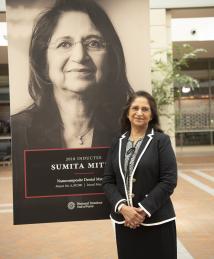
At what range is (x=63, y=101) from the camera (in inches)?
121

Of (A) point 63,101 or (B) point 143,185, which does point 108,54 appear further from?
(B) point 143,185

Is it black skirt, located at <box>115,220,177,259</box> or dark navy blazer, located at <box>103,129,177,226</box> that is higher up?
dark navy blazer, located at <box>103,129,177,226</box>

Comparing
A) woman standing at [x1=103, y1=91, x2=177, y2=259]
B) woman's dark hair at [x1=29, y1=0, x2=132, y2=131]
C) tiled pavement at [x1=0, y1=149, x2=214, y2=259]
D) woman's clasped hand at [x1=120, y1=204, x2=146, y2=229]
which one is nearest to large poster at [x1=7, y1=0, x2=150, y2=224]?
woman's dark hair at [x1=29, y1=0, x2=132, y2=131]

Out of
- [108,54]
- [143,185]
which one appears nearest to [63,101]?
[108,54]

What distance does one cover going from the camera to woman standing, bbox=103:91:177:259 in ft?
8.04

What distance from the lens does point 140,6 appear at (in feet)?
10.2

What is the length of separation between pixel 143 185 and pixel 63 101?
1.01 metres

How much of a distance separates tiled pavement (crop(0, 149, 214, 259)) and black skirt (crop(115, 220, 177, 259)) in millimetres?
2035

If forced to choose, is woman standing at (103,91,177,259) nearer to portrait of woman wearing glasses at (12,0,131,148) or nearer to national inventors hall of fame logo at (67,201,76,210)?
portrait of woman wearing glasses at (12,0,131,148)

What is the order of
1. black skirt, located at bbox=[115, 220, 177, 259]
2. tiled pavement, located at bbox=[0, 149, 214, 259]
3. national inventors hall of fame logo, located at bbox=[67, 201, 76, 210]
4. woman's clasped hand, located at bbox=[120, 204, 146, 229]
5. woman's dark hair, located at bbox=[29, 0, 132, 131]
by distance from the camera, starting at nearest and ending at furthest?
1. woman's clasped hand, located at bbox=[120, 204, 146, 229]
2. black skirt, located at bbox=[115, 220, 177, 259]
3. woman's dark hair, located at bbox=[29, 0, 132, 131]
4. national inventors hall of fame logo, located at bbox=[67, 201, 76, 210]
5. tiled pavement, located at bbox=[0, 149, 214, 259]

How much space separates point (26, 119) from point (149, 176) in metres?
1.13

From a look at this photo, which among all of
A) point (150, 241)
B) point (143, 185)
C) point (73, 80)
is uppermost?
point (73, 80)

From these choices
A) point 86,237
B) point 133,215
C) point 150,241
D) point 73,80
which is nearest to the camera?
point 133,215

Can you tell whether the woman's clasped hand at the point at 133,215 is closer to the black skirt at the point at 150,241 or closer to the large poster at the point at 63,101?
the black skirt at the point at 150,241
